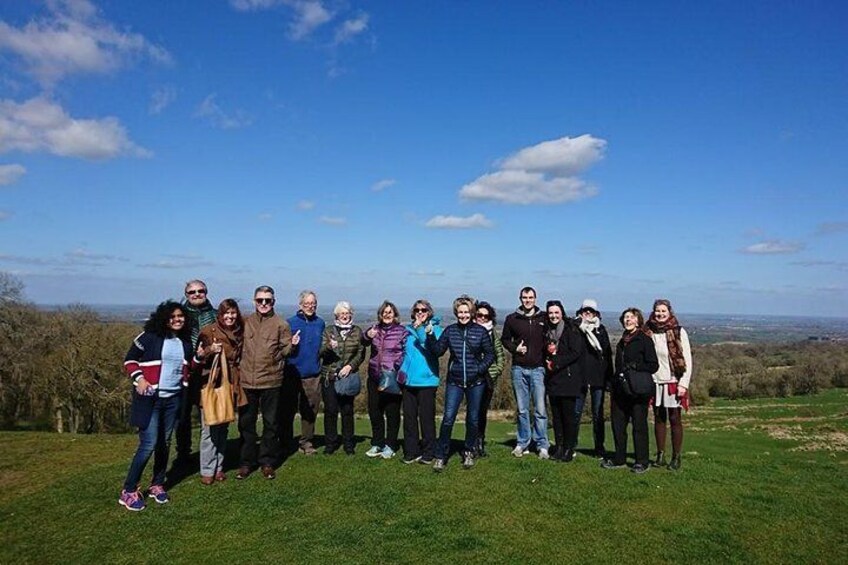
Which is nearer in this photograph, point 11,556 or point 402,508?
point 11,556

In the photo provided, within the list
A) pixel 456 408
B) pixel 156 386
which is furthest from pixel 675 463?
pixel 156 386

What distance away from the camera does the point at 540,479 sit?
328 inches

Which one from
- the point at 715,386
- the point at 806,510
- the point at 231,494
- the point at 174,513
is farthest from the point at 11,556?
the point at 715,386

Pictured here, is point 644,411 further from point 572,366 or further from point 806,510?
point 806,510

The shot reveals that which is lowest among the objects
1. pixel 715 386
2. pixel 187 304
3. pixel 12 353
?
pixel 715 386

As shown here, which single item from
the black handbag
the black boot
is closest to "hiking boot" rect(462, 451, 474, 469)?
the black handbag

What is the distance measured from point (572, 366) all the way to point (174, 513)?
21.1 feet

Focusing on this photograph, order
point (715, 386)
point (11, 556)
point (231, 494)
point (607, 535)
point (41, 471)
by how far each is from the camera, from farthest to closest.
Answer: point (715, 386), point (41, 471), point (231, 494), point (607, 535), point (11, 556)

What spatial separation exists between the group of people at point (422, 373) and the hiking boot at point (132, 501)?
474 mm

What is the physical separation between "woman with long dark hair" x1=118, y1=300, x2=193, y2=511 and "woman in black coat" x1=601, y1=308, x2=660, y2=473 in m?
6.81

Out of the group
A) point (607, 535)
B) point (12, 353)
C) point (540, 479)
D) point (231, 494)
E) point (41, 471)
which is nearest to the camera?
point (607, 535)

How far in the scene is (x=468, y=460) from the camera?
8.98m

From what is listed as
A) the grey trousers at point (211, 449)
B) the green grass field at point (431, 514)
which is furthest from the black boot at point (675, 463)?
the grey trousers at point (211, 449)

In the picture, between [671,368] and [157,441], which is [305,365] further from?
[671,368]
